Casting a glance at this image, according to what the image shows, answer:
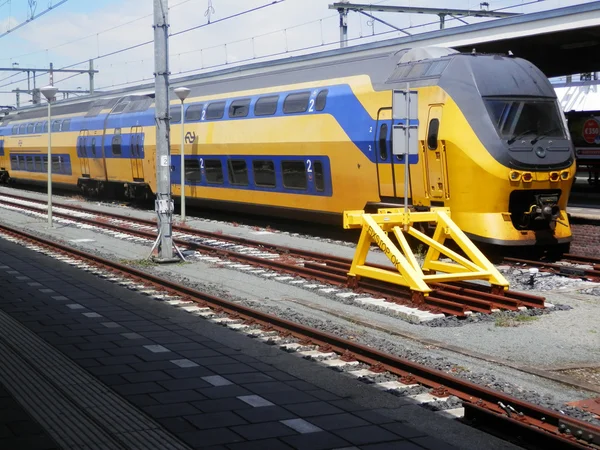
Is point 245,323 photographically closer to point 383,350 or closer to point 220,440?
point 383,350

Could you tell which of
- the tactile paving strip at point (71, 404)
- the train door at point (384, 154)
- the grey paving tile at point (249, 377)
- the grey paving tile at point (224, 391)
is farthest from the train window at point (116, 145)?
the grey paving tile at point (224, 391)

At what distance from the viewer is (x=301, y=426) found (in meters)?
6.06

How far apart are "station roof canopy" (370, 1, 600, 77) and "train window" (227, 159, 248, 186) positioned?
5187 millimetres

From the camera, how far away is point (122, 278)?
13.8m

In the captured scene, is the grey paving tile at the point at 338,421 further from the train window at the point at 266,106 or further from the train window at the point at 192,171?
the train window at the point at 192,171

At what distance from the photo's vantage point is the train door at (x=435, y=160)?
14.9 meters

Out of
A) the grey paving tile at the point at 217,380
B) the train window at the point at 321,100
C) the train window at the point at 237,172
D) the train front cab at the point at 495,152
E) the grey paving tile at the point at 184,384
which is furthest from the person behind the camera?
the train window at the point at 237,172

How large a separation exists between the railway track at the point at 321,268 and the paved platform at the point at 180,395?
2.98 metres

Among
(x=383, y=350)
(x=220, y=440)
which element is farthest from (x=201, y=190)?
(x=220, y=440)

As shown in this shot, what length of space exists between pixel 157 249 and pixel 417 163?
5.43m

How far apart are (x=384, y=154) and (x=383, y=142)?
234 mm

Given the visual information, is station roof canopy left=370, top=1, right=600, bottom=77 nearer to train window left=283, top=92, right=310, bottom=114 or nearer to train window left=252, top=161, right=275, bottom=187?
train window left=283, top=92, right=310, bottom=114

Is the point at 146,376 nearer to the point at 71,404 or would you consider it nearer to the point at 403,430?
the point at 71,404

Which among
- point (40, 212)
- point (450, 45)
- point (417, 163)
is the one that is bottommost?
point (40, 212)
